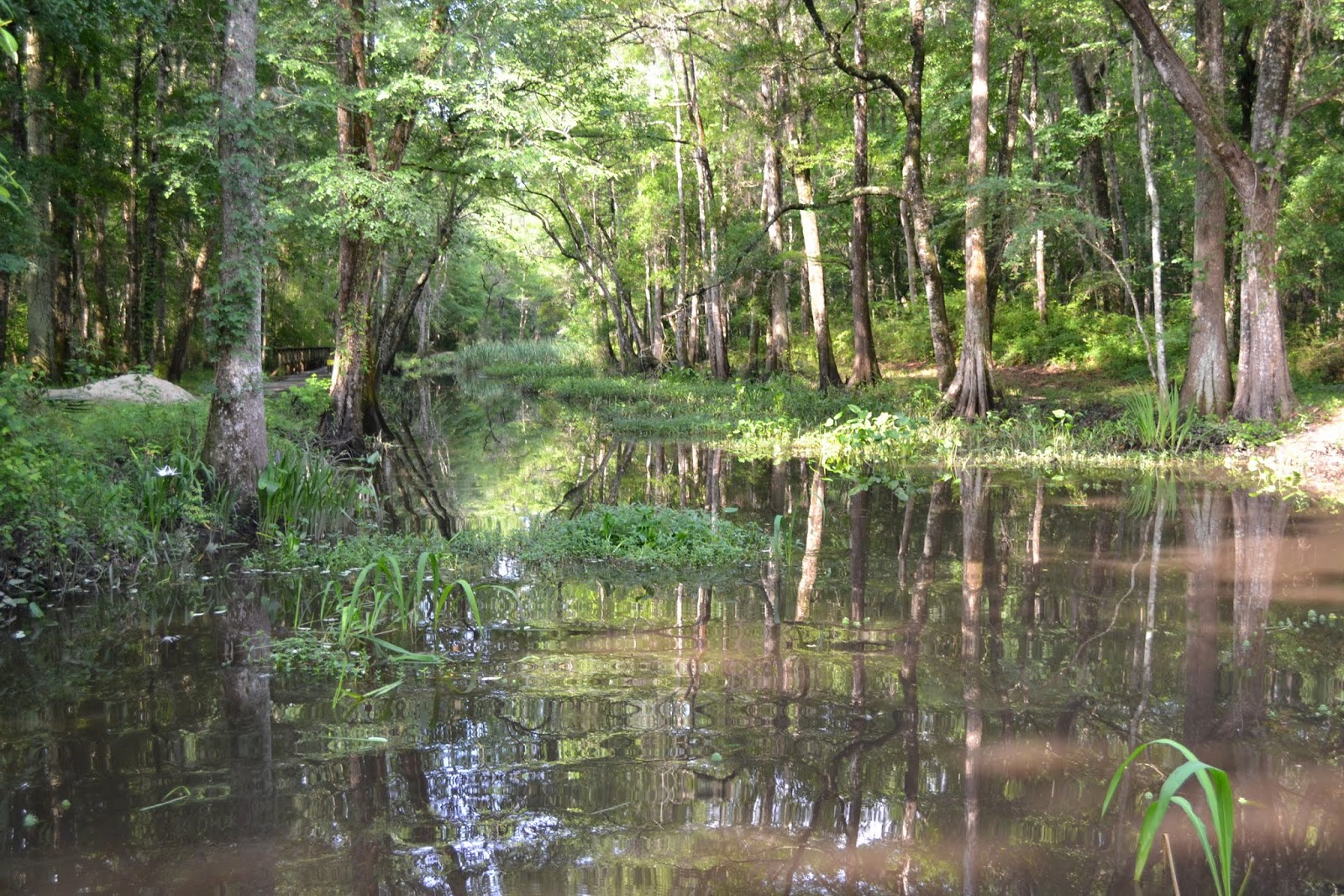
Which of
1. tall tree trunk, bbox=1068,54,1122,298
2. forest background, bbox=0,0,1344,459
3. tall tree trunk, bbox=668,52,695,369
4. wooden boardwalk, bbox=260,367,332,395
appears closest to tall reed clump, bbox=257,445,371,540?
forest background, bbox=0,0,1344,459

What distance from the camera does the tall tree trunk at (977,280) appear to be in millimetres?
15914


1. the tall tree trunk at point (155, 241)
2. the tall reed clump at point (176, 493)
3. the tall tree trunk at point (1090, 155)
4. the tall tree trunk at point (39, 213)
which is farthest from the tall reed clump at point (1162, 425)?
the tall tree trunk at point (39, 213)

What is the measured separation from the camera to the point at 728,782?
12.1 feet

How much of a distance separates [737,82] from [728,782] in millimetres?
23077

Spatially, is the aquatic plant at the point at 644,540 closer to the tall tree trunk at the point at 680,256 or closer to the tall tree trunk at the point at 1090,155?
the tall tree trunk at the point at 680,256

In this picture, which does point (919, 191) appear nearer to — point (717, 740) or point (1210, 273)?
point (1210, 273)

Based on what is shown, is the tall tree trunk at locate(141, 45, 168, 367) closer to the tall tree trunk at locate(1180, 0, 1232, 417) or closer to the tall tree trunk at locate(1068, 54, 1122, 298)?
the tall tree trunk at locate(1180, 0, 1232, 417)

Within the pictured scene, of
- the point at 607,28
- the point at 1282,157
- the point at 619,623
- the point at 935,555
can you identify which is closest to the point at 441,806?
the point at 619,623

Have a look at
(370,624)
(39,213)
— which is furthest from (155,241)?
(370,624)

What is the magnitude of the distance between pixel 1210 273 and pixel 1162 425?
2.93 m

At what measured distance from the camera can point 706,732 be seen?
13.7 ft

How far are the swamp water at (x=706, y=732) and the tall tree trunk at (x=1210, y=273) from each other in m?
7.56

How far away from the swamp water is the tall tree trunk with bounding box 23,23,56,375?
435 inches

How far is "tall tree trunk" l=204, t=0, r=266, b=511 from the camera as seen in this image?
823 centimetres
